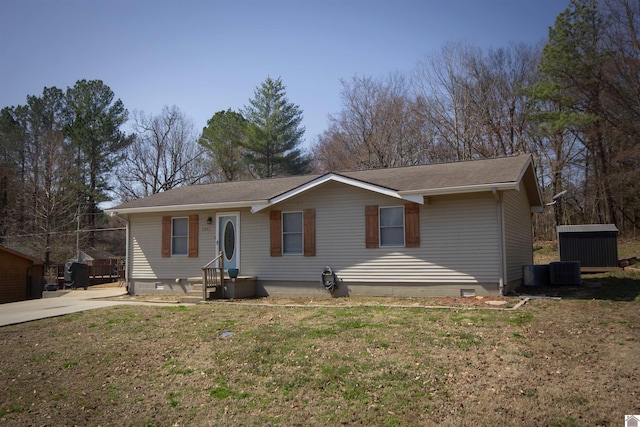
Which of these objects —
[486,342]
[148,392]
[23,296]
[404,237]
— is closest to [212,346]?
[148,392]

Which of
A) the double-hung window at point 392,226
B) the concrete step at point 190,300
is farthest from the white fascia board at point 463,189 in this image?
the concrete step at point 190,300

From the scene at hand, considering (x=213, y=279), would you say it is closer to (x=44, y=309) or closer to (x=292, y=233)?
(x=292, y=233)

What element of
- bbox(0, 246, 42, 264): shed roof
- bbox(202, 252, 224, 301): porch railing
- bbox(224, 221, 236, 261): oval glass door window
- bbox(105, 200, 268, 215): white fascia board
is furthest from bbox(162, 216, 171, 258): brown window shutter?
bbox(0, 246, 42, 264): shed roof

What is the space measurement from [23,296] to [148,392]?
594 inches

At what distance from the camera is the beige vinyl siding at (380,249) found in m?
11.8

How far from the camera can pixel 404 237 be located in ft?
41.2

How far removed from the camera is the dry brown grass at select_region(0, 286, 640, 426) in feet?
16.7

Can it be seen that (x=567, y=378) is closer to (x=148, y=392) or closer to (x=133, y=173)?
(x=148, y=392)

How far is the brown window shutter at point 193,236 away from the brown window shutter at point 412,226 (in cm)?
654

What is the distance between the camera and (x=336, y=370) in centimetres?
626

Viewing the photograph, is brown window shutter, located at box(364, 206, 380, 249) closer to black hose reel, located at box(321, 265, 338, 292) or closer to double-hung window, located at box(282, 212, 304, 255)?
black hose reel, located at box(321, 265, 338, 292)

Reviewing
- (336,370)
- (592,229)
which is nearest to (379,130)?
(592,229)

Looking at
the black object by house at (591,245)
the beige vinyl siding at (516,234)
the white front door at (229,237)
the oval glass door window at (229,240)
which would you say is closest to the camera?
the beige vinyl siding at (516,234)

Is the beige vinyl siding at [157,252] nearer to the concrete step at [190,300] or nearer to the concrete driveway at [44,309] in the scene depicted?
the concrete driveway at [44,309]
